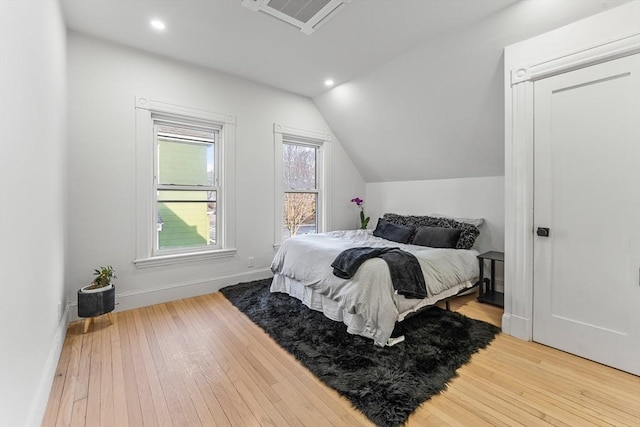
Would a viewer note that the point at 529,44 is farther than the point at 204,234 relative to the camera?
No

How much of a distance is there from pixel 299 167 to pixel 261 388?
11.2 feet

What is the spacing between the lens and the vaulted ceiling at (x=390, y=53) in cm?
240

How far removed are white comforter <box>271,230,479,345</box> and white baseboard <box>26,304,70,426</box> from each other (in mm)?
1942

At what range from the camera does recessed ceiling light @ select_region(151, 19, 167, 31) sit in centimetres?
264

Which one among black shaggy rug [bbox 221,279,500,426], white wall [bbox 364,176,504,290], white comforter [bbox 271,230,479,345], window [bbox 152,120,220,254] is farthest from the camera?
white wall [bbox 364,176,504,290]

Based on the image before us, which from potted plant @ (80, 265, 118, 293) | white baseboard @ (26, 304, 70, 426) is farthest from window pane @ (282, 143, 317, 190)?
white baseboard @ (26, 304, 70, 426)

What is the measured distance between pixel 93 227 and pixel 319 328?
250 centimetres

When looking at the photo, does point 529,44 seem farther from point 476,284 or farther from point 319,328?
point 319,328

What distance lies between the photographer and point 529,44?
2.36 m

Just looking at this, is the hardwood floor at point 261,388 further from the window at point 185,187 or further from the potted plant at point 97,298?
the window at point 185,187

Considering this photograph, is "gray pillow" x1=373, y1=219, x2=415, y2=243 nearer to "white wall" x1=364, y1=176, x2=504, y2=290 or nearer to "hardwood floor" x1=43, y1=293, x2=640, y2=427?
"white wall" x1=364, y1=176, x2=504, y2=290

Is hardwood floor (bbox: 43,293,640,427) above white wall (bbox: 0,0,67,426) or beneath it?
beneath

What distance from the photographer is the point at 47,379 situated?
5.65 feet

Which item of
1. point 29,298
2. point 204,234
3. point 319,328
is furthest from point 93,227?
point 319,328
